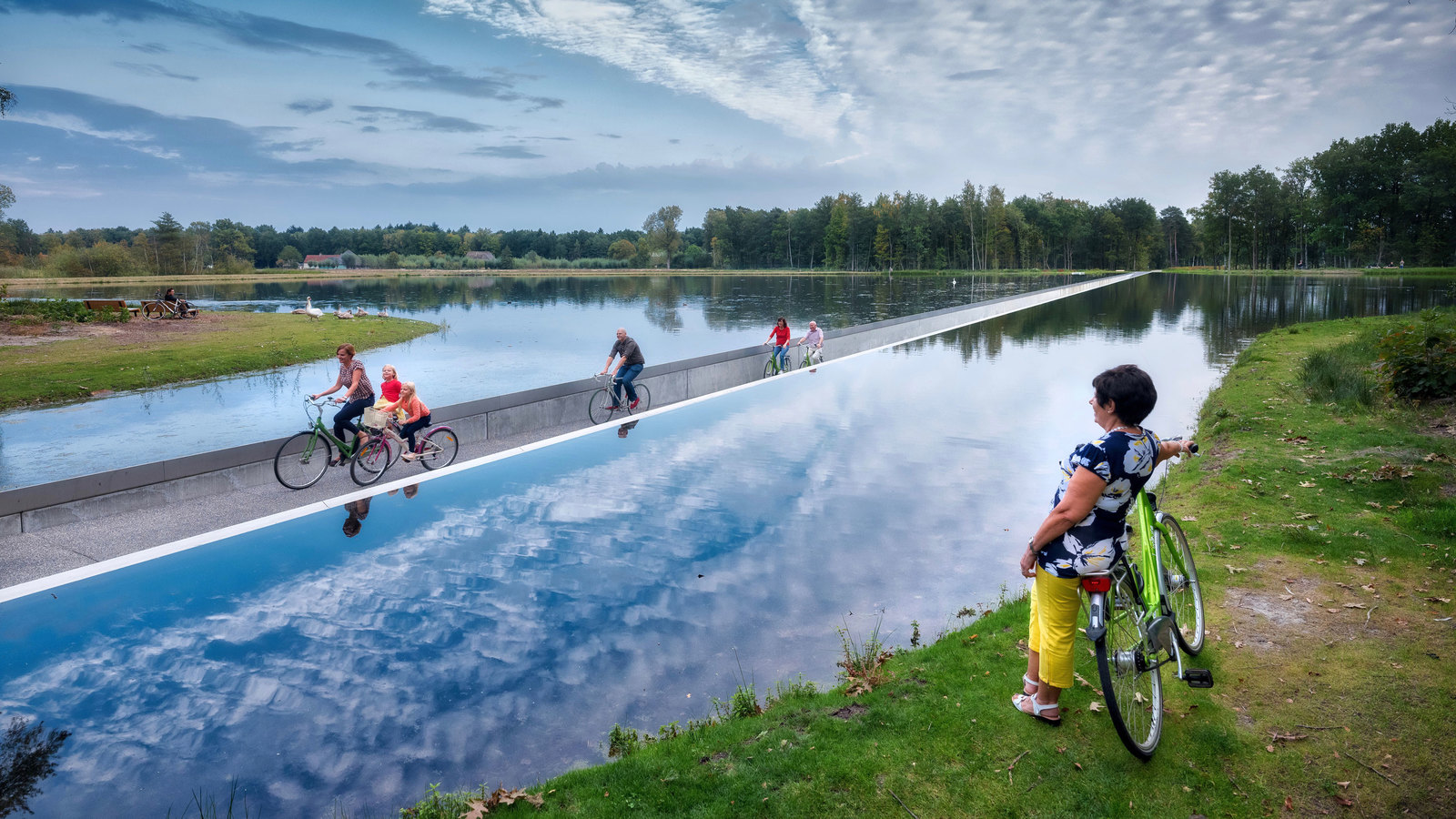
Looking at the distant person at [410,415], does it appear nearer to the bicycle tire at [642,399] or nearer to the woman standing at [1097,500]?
the bicycle tire at [642,399]

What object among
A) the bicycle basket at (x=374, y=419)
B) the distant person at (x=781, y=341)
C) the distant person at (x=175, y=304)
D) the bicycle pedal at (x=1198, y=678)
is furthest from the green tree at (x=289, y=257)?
the bicycle pedal at (x=1198, y=678)

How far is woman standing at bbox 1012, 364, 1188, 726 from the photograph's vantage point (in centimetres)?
385

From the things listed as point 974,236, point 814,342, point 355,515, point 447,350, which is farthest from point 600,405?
point 974,236

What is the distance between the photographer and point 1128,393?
387 centimetres

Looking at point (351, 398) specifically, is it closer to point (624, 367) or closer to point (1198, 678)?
point (624, 367)

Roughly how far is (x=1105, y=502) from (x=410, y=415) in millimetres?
10150

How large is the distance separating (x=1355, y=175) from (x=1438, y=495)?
427 ft

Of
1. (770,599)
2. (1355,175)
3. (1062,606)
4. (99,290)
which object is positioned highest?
(1355,175)

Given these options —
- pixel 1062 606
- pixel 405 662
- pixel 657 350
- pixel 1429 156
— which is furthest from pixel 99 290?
pixel 1429 156

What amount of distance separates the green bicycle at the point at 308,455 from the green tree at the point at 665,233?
6577 inches

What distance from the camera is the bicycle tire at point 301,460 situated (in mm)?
10672

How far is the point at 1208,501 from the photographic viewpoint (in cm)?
942

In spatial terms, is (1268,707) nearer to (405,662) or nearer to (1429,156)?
(405,662)

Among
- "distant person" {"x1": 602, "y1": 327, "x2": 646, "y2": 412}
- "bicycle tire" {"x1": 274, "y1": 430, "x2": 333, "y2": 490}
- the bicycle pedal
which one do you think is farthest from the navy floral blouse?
"distant person" {"x1": 602, "y1": 327, "x2": 646, "y2": 412}
